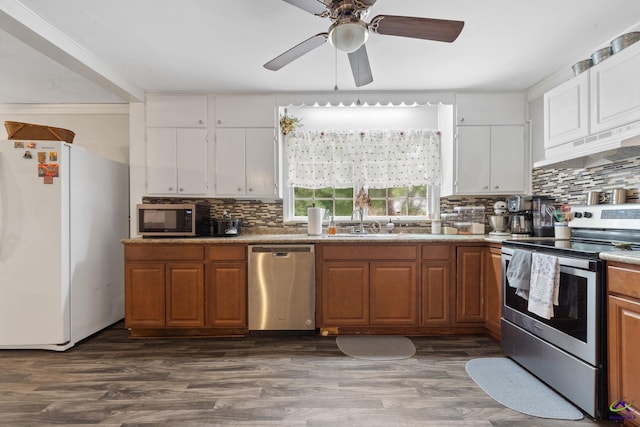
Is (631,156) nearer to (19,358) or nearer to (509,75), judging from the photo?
(509,75)

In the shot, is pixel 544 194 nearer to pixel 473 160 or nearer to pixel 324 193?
pixel 473 160

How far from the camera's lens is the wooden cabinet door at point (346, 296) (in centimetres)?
280

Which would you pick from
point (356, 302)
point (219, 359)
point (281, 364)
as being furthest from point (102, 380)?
point (356, 302)

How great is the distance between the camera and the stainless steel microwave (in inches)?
116

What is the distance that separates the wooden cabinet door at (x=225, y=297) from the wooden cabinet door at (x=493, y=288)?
7.13ft

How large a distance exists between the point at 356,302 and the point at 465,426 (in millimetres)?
1306

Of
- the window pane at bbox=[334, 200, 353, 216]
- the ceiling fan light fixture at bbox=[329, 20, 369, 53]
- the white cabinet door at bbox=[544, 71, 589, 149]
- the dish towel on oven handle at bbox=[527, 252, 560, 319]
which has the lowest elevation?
the dish towel on oven handle at bbox=[527, 252, 560, 319]

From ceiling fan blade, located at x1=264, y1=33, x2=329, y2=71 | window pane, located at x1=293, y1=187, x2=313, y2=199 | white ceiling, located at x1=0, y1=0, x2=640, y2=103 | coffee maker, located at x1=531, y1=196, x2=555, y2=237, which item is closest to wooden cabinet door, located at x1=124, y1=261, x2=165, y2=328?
window pane, located at x1=293, y1=187, x2=313, y2=199

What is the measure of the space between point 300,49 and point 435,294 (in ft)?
7.53

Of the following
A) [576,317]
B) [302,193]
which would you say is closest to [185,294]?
[302,193]

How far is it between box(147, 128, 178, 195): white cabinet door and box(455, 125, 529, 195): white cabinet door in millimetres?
3021

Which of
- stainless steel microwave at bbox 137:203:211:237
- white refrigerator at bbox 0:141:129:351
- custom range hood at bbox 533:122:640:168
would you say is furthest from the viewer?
stainless steel microwave at bbox 137:203:211:237

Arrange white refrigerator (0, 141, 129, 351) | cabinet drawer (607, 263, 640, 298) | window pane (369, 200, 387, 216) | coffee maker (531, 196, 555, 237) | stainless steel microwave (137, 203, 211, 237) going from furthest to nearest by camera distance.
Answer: window pane (369, 200, 387, 216) < stainless steel microwave (137, 203, 211, 237) < coffee maker (531, 196, 555, 237) < white refrigerator (0, 141, 129, 351) < cabinet drawer (607, 263, 640, 298)

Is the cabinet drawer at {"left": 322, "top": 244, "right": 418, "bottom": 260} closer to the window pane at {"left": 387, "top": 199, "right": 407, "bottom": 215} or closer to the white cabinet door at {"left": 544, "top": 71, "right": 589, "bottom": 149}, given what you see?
the window pane at {"left": 387, "top": 199, "right": 407, "bottom": 215}
